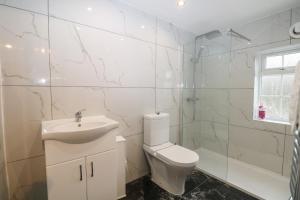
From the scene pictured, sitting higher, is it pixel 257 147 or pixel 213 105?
pixel 213 105

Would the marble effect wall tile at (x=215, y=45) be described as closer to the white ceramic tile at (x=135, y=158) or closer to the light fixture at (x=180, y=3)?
the light fixture at (x=180, y=3)

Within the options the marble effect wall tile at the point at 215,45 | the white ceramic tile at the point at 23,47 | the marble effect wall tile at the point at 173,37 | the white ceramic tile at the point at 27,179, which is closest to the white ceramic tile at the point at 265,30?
the marble effect wall tile at the point at 215,45

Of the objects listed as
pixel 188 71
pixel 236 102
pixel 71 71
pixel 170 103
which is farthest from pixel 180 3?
pixel 236 102

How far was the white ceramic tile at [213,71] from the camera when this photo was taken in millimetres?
2447

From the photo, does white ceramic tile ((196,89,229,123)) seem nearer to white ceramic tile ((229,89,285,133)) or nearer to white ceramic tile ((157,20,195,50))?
white ceramic tile ((229,89,285,133))

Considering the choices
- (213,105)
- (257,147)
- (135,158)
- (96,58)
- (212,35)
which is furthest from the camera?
(213,105)

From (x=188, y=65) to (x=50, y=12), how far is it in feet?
6.54

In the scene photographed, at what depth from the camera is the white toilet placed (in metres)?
1.63

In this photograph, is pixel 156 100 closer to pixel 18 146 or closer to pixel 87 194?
pixel 87 194

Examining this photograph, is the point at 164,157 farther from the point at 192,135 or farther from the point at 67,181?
the point at 192,135

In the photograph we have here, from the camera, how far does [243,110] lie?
2326 millimetres

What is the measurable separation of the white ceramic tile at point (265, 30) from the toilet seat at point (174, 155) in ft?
6.00

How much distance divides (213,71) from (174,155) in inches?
63.3

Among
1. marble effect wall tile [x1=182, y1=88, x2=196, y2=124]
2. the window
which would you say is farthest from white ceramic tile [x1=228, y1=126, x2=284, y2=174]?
marble effect wall tile [x1=182, y1=88, x2=196, y2=124]
